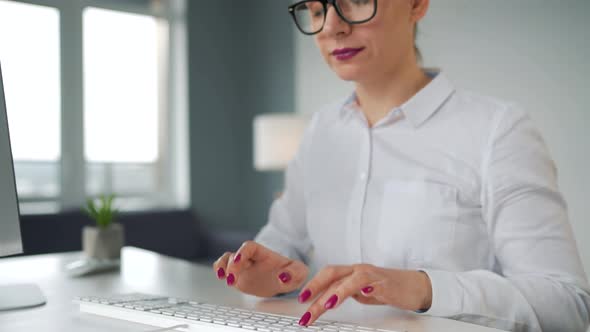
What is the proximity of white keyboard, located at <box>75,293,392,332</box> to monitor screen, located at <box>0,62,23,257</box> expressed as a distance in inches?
6.5

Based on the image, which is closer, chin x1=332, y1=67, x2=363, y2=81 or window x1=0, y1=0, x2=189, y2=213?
chin x1=332, y1=67, x2=363, y2=81

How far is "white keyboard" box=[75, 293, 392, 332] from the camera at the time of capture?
0.72 m

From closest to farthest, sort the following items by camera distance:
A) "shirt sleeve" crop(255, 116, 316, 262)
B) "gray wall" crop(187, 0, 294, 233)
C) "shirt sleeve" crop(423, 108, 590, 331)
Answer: "shirt sleeve" crop(423, 108, 590, 331) < "shirt sleeve" crop(255, 116, 316, 262) < "gray wall" crop(187, 0, 294, 233)

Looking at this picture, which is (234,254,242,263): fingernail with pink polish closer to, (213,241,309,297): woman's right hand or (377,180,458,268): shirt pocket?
(213,241,309,297): woman's right hand

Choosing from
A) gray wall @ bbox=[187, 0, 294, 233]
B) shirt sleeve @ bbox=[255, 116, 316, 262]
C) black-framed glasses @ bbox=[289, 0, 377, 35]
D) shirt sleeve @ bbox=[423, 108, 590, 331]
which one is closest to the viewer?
shirt sleeve @ bbox=[423, 108, 590, 331]

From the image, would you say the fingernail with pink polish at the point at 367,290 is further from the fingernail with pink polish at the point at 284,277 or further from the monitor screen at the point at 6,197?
the monitor screen at the point at 6,197

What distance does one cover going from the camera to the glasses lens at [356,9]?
1188 mm

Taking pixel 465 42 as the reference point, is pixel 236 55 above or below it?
above

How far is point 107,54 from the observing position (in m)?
4.61

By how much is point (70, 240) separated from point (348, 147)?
3.12 meters

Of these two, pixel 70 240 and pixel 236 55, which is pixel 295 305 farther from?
pixel 236 55

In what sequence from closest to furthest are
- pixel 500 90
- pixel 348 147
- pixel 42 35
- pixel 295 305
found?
1. pixel 295 305
2. pixel 348 147
3. pixel 500 90
4. pixel 42 35

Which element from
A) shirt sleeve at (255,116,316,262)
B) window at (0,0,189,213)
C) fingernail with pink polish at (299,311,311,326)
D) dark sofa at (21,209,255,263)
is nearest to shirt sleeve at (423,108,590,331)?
fingernail with pink polish at (299,311,311,326)

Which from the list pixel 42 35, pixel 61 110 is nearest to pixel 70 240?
pixel 61 110
